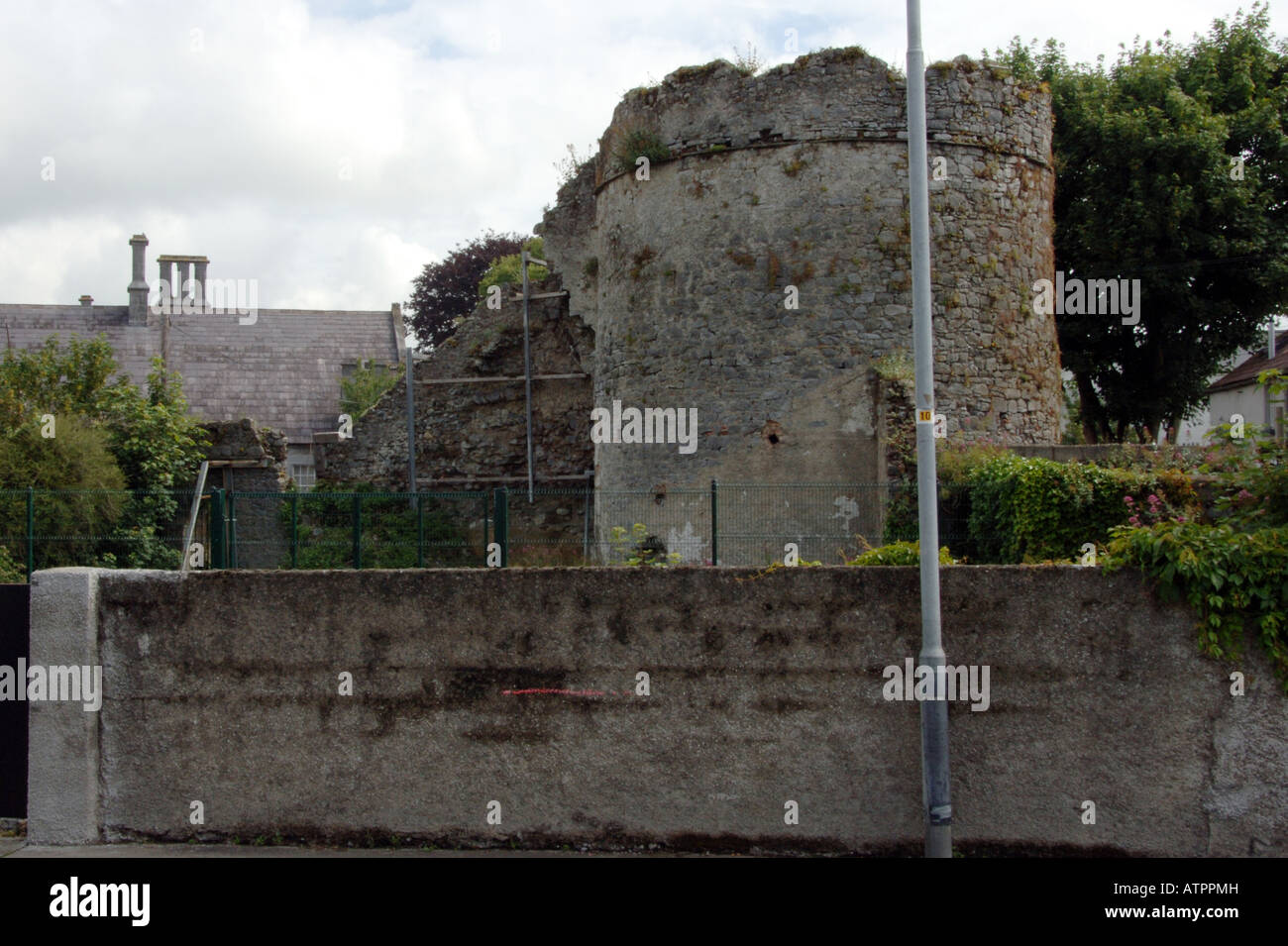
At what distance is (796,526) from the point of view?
16188 millimetres

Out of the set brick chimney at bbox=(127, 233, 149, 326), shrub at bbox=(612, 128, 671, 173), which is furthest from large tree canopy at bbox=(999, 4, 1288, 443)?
brick chimney at bbox=(127, 233, 149, 326)

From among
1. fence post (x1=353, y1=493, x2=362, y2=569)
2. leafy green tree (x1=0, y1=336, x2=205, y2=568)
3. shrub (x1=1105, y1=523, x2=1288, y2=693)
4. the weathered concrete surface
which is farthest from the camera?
leafy green tree (x1=0, y1=336, x2=205, y2=568)

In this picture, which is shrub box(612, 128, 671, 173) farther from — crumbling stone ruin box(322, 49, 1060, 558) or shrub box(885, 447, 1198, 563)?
shrub box(885, 447, 1198, 563)

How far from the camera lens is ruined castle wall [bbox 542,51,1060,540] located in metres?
16.9

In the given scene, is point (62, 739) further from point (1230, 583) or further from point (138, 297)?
point (138, 297)

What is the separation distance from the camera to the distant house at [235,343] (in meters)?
37.2

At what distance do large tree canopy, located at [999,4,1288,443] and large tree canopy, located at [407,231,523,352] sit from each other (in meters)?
25.4

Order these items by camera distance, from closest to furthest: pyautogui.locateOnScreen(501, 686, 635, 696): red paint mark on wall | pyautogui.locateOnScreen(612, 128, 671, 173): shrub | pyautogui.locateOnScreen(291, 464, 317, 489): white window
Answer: pyautogui.locateOnScreen(501, 686, 635, 696): red paint mark on wall, pyautogui.locateOnScreen(612, 128, 671, 173): shrub, pyautogui.locateOnScreen(291, 464, 317, 489): white window

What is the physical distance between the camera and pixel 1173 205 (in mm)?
25047

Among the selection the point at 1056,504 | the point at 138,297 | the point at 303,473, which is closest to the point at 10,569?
the point at 1056,504

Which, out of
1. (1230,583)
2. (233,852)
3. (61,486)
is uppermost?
(61,486)

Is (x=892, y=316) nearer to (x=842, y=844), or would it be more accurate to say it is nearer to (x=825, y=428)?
(x=825, y=428)

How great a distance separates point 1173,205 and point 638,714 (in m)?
21.4

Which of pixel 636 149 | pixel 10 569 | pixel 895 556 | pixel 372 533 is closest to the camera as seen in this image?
pixel 895 556
